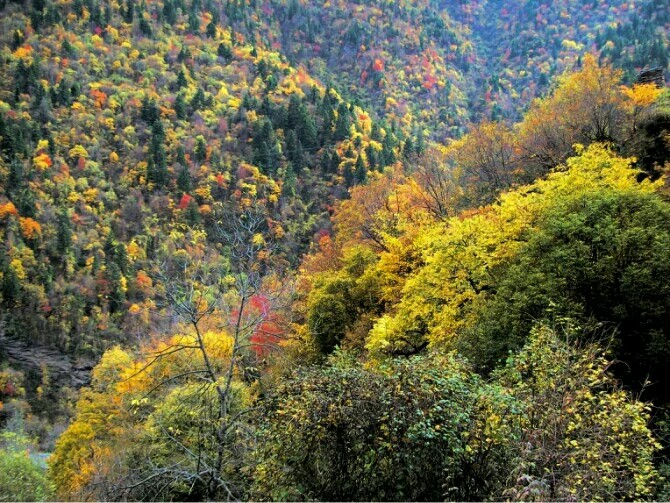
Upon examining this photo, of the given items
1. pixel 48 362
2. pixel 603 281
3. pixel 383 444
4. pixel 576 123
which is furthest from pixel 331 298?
pixel 48 362

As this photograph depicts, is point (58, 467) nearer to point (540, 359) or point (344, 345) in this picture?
point (344, 345)

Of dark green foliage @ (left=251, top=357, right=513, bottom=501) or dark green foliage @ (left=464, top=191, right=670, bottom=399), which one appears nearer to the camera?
dark green foliage @ (left=251, top=357, right=513, bottom=501)

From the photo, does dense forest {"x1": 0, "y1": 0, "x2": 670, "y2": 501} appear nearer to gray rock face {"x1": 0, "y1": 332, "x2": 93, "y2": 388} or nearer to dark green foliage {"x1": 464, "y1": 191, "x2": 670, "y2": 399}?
dark green foliage {"x1": 464, "y1": 191, "x2": 670, "y2": 399}

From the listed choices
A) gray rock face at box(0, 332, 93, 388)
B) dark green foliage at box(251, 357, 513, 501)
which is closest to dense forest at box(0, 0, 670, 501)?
dark green foliage at box(251, 357, 513, 501)

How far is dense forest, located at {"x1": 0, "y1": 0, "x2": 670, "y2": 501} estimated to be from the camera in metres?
8.46

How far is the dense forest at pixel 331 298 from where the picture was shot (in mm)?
8461

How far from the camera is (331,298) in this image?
3045 centimetres

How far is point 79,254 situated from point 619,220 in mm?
100418

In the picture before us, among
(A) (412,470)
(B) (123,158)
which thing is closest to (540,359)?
(A) (412,470)

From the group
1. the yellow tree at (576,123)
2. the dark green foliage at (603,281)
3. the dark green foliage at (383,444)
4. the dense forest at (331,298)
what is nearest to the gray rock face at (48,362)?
the dense forest at (331,298)

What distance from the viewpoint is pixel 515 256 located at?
21.1 m

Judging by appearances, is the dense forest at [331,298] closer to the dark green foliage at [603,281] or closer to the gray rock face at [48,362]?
the dark green foliage at [603,281]

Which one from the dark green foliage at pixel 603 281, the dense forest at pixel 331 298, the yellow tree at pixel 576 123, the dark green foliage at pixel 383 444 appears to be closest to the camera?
the dark green foliage at pixel 383 444

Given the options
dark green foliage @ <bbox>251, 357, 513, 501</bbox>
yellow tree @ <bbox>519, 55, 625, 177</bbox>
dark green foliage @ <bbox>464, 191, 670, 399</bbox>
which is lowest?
dark green foliage @ <bbox>251, 357, 513, 501</bbox>
